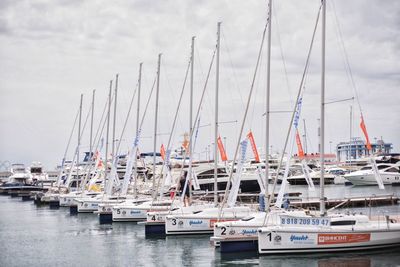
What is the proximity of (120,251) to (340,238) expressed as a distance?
13.7m

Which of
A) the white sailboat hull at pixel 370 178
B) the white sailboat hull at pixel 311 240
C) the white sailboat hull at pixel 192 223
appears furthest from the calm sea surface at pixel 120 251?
the white sailboat hull at pixel 370 178

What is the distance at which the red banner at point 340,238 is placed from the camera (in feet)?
103

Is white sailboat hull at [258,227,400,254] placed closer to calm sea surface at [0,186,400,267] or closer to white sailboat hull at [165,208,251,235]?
calm sea surface at [0,186,400,267]

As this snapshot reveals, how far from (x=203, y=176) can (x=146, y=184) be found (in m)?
9.90

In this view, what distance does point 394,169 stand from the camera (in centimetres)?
11400

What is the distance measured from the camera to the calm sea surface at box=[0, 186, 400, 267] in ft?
102

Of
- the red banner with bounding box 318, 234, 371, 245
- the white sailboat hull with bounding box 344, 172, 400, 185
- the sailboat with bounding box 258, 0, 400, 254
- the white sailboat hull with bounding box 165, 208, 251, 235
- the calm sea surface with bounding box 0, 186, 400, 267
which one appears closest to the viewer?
the calm sea surface with bounding box 0, 186, 400, 267

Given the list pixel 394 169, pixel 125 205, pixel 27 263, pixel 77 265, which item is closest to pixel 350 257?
pixel 77 265

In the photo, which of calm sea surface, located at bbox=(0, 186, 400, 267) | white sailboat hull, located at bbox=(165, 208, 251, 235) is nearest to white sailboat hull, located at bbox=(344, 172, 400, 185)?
calm sea surface, located at bbox=(0, 186, 400, 267)

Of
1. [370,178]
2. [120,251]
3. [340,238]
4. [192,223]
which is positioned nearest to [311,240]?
[340,238]

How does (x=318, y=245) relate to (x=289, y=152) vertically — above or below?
below

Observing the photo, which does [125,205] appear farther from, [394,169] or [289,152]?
[394,169]

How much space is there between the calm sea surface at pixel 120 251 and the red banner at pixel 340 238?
2.25 feet

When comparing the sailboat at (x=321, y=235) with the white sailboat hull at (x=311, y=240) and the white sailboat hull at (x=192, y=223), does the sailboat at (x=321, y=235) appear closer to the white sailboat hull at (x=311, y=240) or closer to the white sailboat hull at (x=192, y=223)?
the white sailboat hull at (x=311, y=240)
